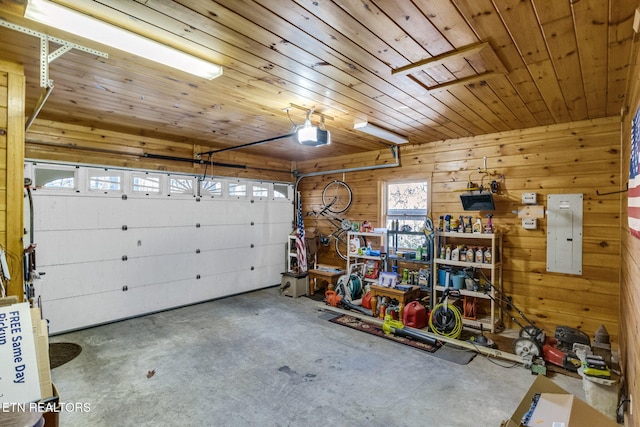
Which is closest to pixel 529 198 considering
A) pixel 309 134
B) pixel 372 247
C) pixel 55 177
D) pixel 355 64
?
pixel 372 247

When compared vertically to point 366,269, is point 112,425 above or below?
below

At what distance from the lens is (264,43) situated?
2.15 m

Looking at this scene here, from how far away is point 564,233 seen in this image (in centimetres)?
390

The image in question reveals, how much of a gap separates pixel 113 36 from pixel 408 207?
4.47 m

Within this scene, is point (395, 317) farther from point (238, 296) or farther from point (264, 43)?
point (264, 43)

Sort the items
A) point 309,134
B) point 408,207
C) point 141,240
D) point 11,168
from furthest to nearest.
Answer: point 408,207, point 141,240, point 309,134, point 11,168

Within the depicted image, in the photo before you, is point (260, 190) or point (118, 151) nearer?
point (118, 151)

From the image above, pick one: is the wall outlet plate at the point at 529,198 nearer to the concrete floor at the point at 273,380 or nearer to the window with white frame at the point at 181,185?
the concrete floor at the point at 273,380

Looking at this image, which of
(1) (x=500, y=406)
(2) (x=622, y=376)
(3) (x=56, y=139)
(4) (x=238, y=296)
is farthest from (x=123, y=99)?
(2) (x=622, y=376)

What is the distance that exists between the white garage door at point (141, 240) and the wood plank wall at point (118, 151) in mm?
163

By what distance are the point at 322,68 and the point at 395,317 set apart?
341 cm

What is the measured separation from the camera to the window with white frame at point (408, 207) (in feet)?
17.1

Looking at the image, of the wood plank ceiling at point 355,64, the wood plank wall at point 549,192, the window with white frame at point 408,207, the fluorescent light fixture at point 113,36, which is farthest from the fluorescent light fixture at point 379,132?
the fluorescent light fixture at point 113,36

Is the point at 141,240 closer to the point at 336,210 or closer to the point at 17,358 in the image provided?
the point at 17,358
